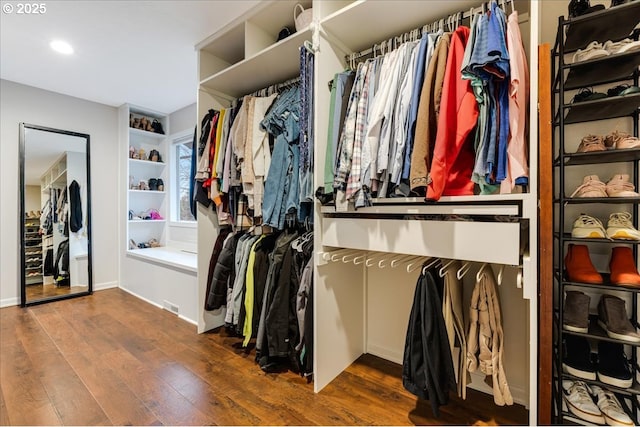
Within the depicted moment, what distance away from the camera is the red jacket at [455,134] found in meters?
1.12

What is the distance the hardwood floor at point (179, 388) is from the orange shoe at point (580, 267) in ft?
2.53

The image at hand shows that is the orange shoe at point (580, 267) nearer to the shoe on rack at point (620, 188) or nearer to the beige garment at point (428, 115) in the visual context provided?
the shoe on rack at point (620, 188)

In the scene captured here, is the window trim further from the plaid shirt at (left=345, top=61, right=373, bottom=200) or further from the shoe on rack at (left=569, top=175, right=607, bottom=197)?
the shoe on rack at (left=569, top=175, right=607, bottom=197)

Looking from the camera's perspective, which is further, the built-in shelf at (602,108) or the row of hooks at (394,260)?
the row of hooks at (394,260)

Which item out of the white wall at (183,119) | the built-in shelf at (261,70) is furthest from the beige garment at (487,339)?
the white wall at (183,119)

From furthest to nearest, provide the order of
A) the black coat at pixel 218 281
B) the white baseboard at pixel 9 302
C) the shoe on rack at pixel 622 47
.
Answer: the white baseboard at pixel 9 302 → the black coat at pixel 218 281 → the shoe on rack at pixel 622 47

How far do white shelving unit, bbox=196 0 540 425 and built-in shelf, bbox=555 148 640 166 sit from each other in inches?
9.3

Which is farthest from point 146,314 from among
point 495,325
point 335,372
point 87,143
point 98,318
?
point 495,325

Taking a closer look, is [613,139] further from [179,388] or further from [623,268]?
[179,388]

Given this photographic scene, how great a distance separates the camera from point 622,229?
1061 mm

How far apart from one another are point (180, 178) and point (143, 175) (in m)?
0.49

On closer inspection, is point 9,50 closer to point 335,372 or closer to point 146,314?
point 146,314

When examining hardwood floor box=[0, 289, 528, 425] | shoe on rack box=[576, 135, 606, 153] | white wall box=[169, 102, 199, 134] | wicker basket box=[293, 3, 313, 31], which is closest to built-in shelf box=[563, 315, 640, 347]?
hardwood floor box=[0, 289, 528, 425]

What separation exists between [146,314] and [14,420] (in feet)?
4.56
